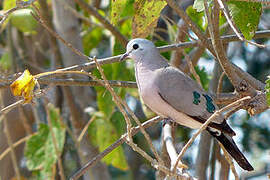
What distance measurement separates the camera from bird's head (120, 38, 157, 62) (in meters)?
2.36

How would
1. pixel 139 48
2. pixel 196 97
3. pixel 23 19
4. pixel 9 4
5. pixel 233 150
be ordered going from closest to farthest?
pixel 233 150 < pixel 196 97 < pixel 139 48 < pixel 9 4 < pixel 23 19

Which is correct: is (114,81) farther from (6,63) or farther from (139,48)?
(6,63)

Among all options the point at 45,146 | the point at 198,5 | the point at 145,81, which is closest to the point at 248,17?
the point at 198,5

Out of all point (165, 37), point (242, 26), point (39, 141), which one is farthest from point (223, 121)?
point (165, 37)

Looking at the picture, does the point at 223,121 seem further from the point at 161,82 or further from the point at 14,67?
the point at 14,67

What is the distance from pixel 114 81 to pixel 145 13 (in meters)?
0.30

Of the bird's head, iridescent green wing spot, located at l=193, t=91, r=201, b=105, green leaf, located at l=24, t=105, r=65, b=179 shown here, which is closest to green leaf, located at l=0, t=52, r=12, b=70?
green leaf, located at l=24, t=105, r=65, b=179

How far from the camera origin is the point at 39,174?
3.41 meters

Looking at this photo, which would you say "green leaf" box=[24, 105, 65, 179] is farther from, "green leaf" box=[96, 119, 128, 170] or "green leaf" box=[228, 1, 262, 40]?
"green leaf" box=[228, 1, 262, 40]

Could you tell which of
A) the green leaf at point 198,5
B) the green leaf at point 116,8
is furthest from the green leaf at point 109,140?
the green leaf at point 198,5

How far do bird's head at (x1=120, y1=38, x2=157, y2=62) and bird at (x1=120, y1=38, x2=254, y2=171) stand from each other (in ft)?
0.13

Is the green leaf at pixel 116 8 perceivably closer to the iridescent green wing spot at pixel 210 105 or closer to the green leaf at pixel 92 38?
the iridescent green wing spot at pixel 210 105

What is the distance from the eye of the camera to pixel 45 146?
3.27m

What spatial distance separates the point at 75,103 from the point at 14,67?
21.1 inches
